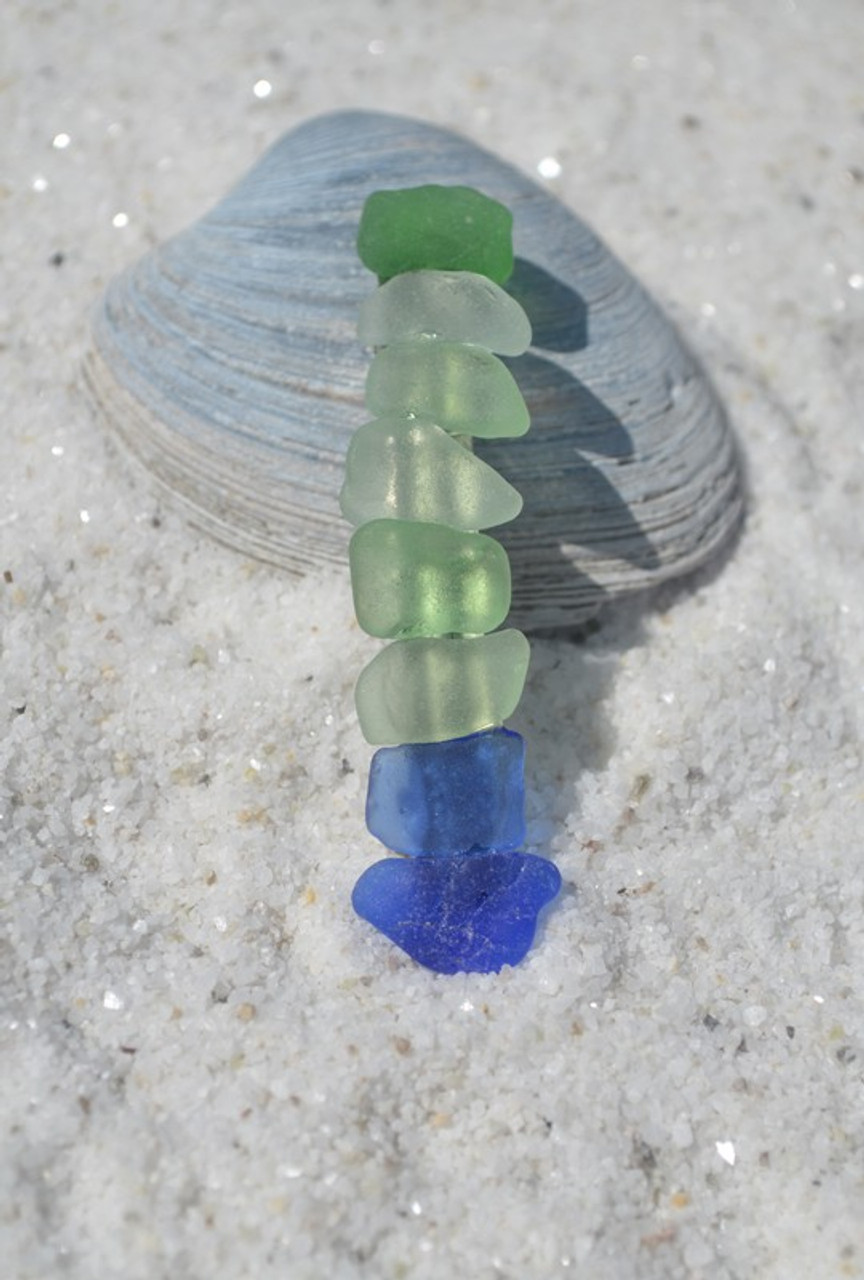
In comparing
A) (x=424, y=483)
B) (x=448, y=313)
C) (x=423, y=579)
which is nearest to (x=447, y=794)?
(x=423, y=579)

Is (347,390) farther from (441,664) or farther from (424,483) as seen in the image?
(441,664)

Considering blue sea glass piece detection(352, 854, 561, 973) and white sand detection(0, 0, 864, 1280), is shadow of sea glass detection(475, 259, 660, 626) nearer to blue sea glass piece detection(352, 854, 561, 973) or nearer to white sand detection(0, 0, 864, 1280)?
white sand detection(0, 0, 864, 1280)

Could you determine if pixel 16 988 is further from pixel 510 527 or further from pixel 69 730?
pixel 510 527

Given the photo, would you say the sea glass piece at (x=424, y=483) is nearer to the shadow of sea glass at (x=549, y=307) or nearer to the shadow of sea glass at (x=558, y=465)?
the shadow of sea glass at (x=558, y=465)

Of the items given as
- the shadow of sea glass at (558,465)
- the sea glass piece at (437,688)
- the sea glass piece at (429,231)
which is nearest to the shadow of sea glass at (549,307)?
the shadow of sea glass at (558,465)

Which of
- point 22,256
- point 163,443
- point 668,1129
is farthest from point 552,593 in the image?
point 22,256

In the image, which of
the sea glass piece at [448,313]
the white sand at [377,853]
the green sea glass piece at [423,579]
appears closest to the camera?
the white sand at [377,853]
